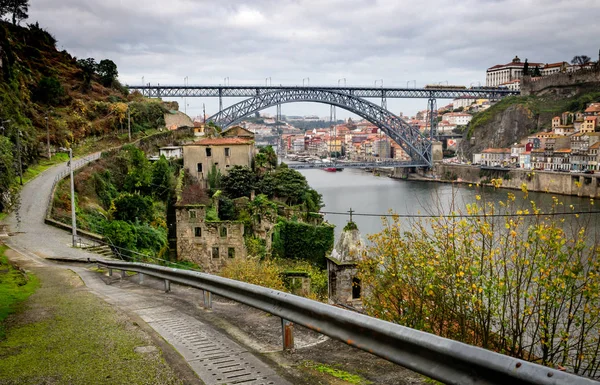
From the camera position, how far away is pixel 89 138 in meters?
28.1

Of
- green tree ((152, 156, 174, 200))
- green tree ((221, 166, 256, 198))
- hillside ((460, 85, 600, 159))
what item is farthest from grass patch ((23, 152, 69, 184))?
hillside ((460, 85, 600, 159))

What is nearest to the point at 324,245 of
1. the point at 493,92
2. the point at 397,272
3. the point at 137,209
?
the point at 137,209

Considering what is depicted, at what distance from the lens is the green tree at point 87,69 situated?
34781 mm

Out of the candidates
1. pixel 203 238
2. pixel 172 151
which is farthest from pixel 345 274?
pixel 172 151

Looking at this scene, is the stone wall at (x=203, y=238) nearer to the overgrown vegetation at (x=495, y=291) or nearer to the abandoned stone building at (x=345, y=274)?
the abandoned stone building at (x=345, y=274)

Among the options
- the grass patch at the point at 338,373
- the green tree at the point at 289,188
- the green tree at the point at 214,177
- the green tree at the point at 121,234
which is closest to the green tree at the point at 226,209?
the green tree at the point at 214,177

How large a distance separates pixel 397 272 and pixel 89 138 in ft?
85.3

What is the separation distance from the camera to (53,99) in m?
29.3

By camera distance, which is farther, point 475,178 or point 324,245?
point 475,178

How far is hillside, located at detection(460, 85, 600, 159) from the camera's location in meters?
62.5

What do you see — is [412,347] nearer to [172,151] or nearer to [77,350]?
[77,350]

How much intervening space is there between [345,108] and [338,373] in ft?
170

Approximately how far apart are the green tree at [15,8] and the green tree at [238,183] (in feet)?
84.2

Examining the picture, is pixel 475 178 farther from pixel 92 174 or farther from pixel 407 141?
pixel 92 174
